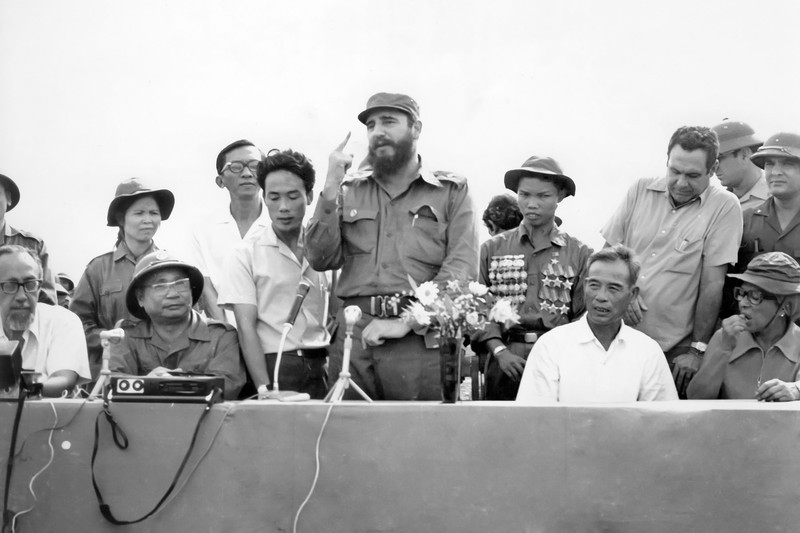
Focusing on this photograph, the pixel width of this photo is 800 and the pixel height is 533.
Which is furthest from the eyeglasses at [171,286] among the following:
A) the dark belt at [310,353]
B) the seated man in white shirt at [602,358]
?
the seated man in white shirt at [602,358]

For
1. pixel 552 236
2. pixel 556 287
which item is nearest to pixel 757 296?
pixel 556 287

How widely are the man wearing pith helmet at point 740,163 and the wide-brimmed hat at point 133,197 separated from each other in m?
3.22

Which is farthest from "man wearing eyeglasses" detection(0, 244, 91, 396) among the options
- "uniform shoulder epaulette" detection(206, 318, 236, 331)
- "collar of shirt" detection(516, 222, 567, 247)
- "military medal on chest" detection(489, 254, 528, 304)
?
"collar of shirt" detection(516, 222, 567, 247)

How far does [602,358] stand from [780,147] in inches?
66.7

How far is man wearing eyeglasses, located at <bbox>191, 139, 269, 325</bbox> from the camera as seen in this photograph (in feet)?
19.9

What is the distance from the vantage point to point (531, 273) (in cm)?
542

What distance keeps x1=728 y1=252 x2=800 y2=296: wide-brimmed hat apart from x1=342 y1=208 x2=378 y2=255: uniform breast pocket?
1752 millimetres

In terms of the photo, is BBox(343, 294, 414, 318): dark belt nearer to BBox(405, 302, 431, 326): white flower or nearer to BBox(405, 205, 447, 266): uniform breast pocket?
BBox(405, 205, 447, 266): uniform breast pocket

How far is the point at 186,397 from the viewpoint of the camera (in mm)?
4109

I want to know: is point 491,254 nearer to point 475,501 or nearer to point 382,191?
point 382,191

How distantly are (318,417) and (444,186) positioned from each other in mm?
1703

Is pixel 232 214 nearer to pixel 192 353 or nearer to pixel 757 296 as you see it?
pixel 192 353

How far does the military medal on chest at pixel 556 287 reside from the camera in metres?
5.32

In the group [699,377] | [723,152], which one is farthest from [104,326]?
[723,152]
